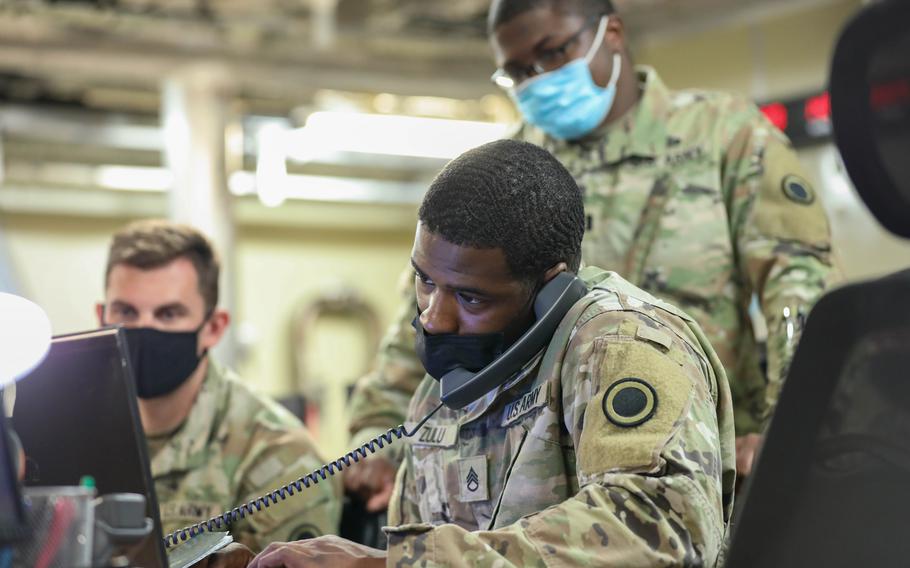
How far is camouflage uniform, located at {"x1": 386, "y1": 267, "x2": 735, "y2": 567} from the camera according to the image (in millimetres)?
1277

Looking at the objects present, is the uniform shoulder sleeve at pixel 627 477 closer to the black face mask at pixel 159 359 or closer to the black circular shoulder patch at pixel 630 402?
the black circular shoulder patch at pixel 630 402

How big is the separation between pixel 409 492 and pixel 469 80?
17.7 feet

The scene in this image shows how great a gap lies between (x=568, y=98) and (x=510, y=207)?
1.01 metres

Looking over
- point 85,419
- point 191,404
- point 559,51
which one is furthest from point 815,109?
point 85,419

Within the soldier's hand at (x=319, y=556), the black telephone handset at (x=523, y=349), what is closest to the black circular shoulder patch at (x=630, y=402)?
the black telephone handset at (x=523, y=349)

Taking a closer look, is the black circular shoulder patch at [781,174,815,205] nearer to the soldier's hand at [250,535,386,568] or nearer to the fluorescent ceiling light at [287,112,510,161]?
the soldier's hand at [250,535,386,568]

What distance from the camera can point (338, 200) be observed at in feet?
30.5

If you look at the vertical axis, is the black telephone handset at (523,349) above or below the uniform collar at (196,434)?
above

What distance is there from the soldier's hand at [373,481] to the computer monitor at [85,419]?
0.94 meters

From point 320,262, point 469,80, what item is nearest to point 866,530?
point 469,80

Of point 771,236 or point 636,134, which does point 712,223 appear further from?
point 636,134

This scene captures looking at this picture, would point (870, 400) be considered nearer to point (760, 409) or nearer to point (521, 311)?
point (521, 311)

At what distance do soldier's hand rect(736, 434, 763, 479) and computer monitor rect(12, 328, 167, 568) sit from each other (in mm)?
1060

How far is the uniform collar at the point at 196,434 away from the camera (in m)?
2.53
